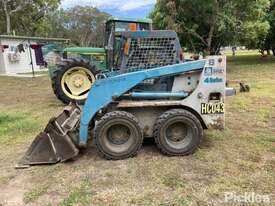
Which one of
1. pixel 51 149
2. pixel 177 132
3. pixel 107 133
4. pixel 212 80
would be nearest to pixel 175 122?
pixel 177 132

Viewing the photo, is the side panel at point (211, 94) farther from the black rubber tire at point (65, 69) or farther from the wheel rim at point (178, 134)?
the black rubber tire at point (65, 69)

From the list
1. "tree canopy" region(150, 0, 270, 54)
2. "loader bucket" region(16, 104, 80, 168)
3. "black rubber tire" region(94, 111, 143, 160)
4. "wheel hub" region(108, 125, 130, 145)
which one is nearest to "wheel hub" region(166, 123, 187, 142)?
"black rubber tire" region(94, 111, 143, 160)

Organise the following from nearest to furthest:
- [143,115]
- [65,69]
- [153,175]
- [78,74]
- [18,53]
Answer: [153,175] → [143,115] → [65,69] → [78,74] → [18,53]

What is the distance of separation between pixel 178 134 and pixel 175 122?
0.21 m

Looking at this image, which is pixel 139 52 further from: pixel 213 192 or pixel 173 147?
pixel 213 192

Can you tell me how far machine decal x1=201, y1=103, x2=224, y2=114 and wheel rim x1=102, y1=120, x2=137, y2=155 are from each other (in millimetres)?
987

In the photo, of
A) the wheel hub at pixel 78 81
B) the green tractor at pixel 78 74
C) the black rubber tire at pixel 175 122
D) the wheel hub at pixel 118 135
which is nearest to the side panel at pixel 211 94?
the black rubber tire at pixel 175 122

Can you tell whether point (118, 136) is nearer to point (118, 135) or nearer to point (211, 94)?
point (118, 135)

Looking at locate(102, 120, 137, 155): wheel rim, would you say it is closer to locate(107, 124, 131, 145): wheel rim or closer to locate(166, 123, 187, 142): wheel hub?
locate(107, 124, 131, 145): wheel rim

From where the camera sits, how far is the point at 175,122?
480cm

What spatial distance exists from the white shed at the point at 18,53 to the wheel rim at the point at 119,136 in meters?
17.7

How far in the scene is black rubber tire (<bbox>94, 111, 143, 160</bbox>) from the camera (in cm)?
473

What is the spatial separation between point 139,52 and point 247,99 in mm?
4644

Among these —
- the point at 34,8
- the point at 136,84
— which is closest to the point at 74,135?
the point at 136,84
